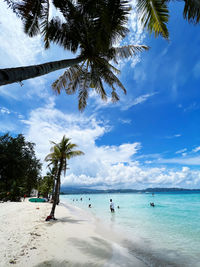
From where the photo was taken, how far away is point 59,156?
11.2 metres

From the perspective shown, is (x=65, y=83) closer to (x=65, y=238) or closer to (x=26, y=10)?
(x=26, y=10)

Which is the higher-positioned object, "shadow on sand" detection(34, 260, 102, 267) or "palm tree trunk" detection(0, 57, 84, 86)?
"palm tree trunk" detection(0, 57, 84, 86)

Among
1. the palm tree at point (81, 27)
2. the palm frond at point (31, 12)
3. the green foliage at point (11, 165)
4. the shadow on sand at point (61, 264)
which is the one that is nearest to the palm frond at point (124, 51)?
the palm tree at point (81, 27)

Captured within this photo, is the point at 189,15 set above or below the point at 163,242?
above

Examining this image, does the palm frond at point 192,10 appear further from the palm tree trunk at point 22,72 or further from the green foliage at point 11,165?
the green foliage at point 11,165

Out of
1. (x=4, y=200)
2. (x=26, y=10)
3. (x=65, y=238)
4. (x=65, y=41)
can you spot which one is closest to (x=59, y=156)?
(x=65, y=238)

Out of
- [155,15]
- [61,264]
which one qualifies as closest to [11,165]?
[61,264]

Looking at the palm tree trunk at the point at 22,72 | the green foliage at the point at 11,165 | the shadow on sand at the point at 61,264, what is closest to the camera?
the palm tree trunk at the point at 22,72

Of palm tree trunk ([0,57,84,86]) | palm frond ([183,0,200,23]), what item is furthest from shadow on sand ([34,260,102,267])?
palm frond ([183,0,200,23])

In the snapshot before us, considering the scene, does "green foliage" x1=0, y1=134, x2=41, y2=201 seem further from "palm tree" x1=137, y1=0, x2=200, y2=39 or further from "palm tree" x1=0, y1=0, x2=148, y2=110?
"palm tree" x1=137, y1=0, x2=200, y2=39

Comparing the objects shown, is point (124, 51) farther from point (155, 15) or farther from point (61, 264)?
point (61, 264)

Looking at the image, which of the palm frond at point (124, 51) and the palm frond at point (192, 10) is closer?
the palm frond at point (192, 10)

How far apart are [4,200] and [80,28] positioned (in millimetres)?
23942

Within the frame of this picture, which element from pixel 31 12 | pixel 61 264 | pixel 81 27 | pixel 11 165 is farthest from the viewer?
pixel 11 165
